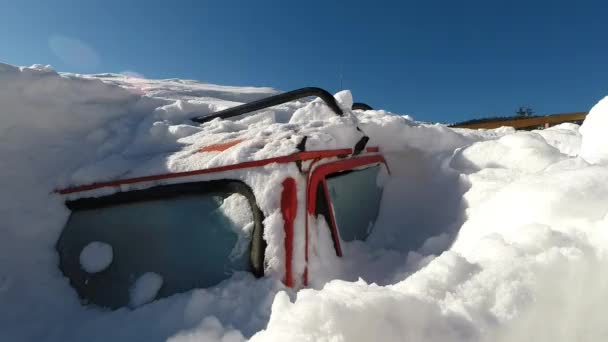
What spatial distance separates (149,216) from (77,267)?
0.52 m

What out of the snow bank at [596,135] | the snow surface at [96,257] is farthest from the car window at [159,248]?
the snow bank at [596,135]

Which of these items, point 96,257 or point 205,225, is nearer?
point 205,225

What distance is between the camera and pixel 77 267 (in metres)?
2.00

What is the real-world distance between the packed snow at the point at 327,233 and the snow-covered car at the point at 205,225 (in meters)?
0.02

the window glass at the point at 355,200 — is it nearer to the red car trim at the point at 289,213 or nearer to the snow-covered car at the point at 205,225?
the snow-covered car at the point at 205,225

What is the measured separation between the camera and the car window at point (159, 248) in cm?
174

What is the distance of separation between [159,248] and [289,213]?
702 millimetres

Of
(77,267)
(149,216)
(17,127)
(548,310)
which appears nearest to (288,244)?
(149,216)

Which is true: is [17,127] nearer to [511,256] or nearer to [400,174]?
[400,174]

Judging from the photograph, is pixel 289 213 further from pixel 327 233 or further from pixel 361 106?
pixel 361 106

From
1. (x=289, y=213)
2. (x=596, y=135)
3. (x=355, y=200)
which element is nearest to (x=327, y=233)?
(x=289, y=213)

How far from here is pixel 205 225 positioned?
5.90 ft

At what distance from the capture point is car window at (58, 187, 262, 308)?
174 centimetres

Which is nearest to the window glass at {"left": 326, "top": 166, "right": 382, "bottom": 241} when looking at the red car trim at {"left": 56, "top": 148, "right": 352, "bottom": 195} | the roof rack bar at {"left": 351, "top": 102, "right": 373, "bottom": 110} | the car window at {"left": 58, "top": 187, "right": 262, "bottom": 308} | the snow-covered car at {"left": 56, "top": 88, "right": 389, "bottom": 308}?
the snow-covered car at {"left": 56, "top": 88, "right": 389, "bottom": 308}
